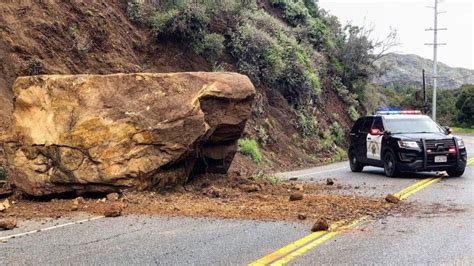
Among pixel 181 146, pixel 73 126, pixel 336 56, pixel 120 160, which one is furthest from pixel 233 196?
pixel 336 56

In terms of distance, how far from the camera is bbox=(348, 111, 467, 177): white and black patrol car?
51.2 feet

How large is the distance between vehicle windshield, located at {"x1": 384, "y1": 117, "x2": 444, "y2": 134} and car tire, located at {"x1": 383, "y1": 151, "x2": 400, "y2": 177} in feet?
2.50

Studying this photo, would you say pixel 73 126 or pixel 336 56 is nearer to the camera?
pixel 73 126

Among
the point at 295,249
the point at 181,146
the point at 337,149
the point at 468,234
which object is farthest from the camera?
the point at 337,149

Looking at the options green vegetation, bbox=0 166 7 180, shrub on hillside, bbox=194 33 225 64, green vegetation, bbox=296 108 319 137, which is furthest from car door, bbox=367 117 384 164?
green vegetation, bbox=0 166 7 180

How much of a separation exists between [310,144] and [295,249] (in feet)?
68.1

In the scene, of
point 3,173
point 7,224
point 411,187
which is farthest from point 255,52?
point 7,224

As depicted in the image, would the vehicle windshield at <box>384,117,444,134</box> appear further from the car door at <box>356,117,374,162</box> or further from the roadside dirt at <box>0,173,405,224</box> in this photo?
the roadside dirt at <box>0,173,405,224</box>

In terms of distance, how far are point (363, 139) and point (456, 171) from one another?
3372 millimetres

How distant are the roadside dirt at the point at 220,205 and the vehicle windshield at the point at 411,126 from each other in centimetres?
533

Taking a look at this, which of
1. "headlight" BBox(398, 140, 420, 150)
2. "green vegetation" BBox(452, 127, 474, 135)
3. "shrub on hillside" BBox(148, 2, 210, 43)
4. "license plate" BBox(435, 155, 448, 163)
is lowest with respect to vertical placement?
"green vegetation" BBox(452, 127, 474, 135)

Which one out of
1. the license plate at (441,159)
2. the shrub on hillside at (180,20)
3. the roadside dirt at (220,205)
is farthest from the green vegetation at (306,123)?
the roadside dirt at (220,205)

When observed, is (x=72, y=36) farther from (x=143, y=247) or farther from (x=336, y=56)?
(x=336, y=56)

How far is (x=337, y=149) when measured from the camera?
97.1 feet
